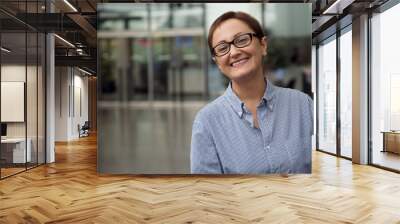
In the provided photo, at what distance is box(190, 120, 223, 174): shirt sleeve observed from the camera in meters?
5.34

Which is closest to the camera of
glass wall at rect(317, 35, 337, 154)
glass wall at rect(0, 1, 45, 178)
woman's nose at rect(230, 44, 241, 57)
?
woman's nose at rect(230, 44, 241, 57)

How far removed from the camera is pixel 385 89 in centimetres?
776

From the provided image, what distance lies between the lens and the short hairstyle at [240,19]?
5278 mm

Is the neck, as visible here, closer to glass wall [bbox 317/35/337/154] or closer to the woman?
the woman

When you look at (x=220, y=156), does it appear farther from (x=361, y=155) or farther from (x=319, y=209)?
(x=361, y=155)

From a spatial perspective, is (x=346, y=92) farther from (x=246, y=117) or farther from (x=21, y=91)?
(x=21, y=91)

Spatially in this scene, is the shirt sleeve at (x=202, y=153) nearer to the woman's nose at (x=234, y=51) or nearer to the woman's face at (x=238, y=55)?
the woman's face at (x=238, y=55)

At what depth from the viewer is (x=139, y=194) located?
17.9ft

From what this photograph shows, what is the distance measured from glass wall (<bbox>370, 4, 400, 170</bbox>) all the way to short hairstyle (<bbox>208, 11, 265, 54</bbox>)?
343 cm

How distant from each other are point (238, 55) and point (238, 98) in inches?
21.4

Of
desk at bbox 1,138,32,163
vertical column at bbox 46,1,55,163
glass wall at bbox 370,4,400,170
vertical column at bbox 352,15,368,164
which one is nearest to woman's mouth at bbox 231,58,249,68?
glass wall at bbox 370,4,400,170

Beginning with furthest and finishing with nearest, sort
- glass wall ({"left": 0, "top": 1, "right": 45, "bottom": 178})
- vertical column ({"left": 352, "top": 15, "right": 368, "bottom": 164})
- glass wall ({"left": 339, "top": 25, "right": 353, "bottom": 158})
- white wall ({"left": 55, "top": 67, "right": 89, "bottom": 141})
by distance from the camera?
white wall ({"left": 55, "top": 67, "right": 89, "bottom": 141}) < glass wall ({"left": 339, "top": 25, "right": 353, "bottom": 158}) < vertical column ({"left": 352, "top": 15, "right": 368, "bottom": 164}) < glass wall ({"left": 0, "top": 1, "right": 45, "bottom": 178})

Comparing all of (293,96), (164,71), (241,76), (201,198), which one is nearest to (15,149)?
(164,71)

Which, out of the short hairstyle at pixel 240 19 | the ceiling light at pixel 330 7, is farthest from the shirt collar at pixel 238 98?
the ceiling light at pixel 330 7
